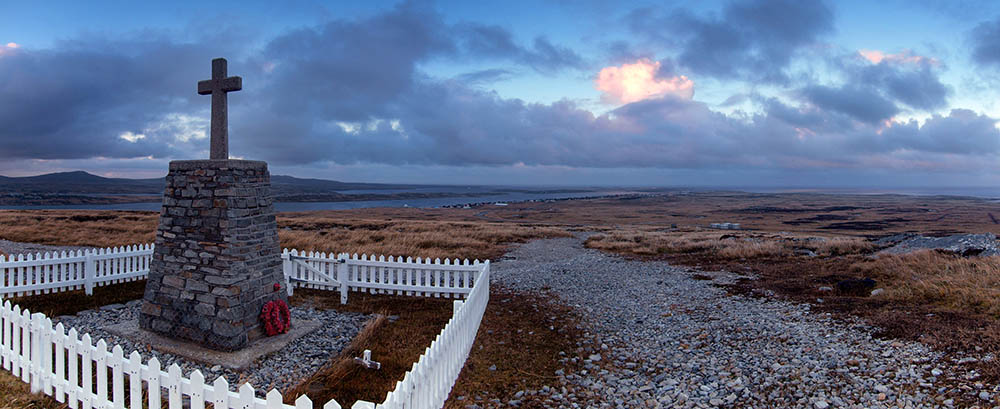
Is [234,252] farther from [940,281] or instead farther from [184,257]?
[940,281]

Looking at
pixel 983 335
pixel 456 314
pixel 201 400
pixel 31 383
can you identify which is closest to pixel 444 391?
pixel 456 314

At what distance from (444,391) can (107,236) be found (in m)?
25.5

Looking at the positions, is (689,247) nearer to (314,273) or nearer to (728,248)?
(728,248)

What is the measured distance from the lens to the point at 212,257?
7211mm

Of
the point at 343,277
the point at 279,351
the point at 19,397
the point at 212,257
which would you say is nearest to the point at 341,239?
the point at 343,277

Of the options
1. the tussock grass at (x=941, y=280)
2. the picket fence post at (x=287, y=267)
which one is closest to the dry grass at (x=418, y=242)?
the picket fence post at (x=287, y=267)

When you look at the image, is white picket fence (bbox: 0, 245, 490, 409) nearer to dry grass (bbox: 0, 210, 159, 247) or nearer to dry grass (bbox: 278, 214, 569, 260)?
dry grass (bbox: 278, 214, 569, 260)

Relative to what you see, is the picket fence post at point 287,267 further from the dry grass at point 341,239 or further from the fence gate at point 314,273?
the dry grass at point 341,239

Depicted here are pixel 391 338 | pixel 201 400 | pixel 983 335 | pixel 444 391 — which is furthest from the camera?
pixel 391 338

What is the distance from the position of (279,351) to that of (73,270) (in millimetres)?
7410

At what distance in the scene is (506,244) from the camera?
2373 centimetres

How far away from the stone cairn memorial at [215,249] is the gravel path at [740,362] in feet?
13.8

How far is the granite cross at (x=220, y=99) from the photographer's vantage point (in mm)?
7660

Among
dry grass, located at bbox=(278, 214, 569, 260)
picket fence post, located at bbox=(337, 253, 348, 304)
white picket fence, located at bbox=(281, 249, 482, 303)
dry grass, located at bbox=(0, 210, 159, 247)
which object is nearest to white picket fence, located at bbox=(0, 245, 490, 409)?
white picket fence, located at bbox=(281, 249, 482, 303)
